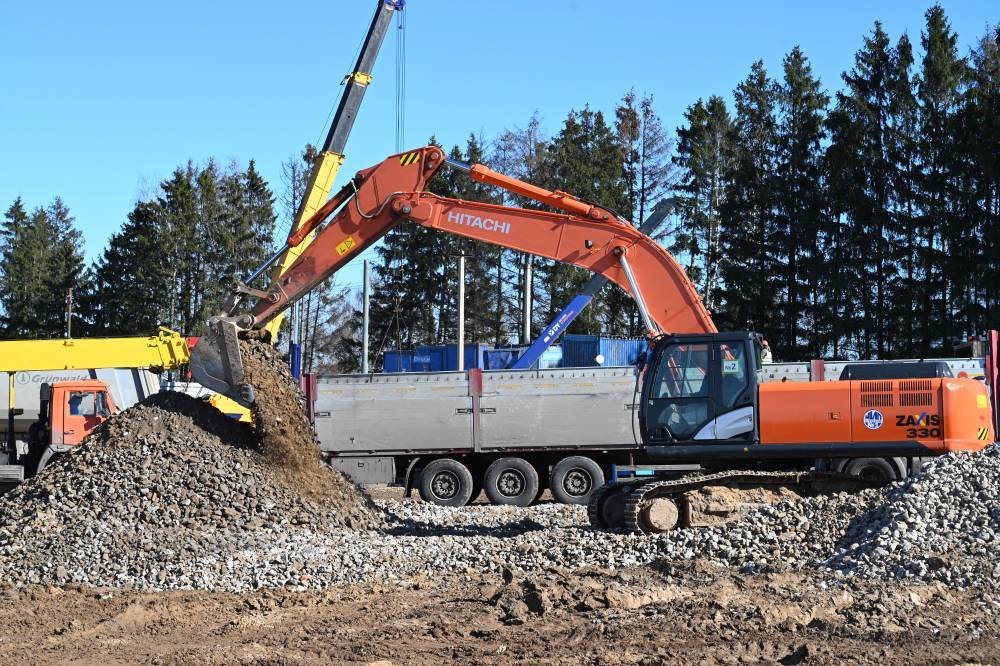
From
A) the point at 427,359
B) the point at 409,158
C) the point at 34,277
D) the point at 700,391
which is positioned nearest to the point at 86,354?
the point at 409,158

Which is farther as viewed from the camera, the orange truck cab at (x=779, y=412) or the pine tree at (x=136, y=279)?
the pine tree at (x=136, y=279)

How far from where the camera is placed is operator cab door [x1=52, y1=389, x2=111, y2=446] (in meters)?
18.5

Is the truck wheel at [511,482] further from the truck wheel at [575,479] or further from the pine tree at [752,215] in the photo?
the pine tree at [752,215]

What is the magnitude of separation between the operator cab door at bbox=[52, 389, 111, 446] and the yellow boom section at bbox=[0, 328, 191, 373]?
83.4 inches

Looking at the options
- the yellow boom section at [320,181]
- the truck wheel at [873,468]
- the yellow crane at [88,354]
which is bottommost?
the truck wheel at [873,468]

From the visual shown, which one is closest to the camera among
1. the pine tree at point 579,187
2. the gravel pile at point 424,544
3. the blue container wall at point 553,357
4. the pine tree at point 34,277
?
the gravel pile at point 424,544

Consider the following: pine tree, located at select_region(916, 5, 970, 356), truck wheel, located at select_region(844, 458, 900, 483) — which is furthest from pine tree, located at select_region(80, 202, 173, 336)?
truck wheel, located at select_region(844, 458, 900, 483)

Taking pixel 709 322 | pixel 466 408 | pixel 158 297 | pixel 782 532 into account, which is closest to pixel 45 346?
pixel 466 408

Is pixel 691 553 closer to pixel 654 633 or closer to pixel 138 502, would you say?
pixel 654 633

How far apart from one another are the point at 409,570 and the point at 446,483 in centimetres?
839

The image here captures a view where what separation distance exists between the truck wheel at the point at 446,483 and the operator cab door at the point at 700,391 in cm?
767

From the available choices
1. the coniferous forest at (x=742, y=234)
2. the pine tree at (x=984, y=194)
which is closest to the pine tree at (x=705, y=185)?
the coniferous forest at (x=742, y=234)

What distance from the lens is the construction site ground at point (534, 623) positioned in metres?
7.52

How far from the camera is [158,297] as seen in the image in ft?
158
